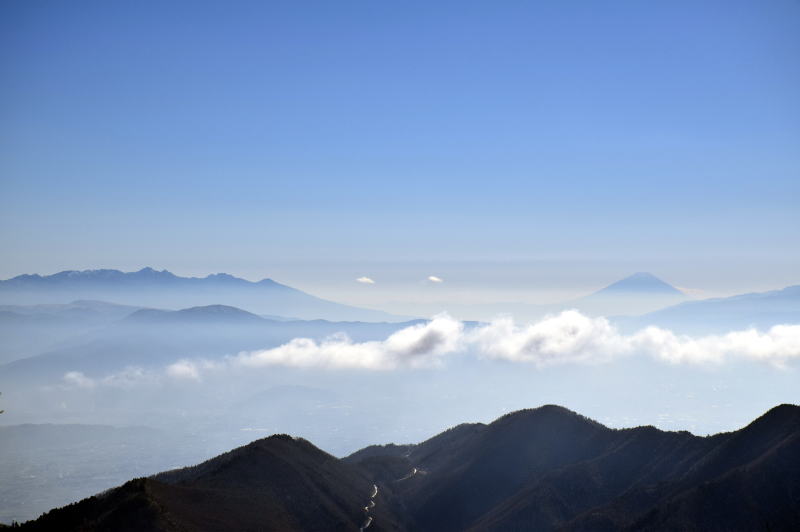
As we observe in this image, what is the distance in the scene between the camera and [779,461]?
4368 inches

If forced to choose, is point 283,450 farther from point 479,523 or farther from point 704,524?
point 704,524

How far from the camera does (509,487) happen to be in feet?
537

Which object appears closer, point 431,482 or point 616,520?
point 616,520

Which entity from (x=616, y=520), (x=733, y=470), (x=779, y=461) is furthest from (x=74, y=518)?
(x=779, y=461)

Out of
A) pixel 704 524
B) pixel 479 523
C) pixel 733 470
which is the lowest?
pixel 479 523

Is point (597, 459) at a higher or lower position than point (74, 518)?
lower

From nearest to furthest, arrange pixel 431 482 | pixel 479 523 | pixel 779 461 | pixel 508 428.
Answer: pixel 779 461 → pixel 479 523 → pixel 431 482 → pixel 508 428

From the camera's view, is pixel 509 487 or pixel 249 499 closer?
pixel 249 499

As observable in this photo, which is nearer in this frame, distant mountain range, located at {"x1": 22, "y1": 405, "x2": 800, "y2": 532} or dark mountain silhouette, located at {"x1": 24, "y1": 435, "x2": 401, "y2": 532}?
dark mountain silhouette, located at {"x1": 24, "y1": 435, "x2": 401, "y2": 532}

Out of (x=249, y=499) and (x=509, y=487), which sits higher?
(x=249, y=499)

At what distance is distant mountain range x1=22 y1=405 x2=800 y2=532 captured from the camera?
332 ft

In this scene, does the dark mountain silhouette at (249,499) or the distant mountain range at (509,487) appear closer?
the dark mountain silhouette at (249,499)

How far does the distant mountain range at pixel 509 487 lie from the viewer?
10131cm

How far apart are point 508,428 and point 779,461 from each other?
87393mm
